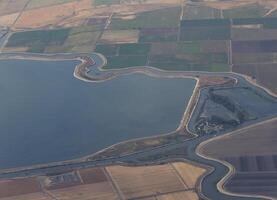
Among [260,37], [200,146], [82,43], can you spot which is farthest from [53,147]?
[260,37]

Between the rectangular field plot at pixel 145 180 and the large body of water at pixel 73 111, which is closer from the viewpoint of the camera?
the rectangular field plot at pixel 145 180

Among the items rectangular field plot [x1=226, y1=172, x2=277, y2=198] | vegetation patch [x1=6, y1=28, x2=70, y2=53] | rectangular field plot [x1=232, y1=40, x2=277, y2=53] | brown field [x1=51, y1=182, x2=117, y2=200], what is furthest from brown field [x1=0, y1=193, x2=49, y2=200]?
rectangular field plot [x1=232, y1=40, x2=277, y2=53]

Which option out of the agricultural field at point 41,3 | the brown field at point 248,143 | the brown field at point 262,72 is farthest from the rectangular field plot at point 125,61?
the agricultural field at point 41,3

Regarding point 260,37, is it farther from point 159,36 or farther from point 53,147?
point 53,147

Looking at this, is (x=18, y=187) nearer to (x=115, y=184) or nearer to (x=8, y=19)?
(x=115, y=184)

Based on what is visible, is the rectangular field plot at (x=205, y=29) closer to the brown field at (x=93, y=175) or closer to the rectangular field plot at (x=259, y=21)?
the rectangular field plot at (x=259, y=21)
